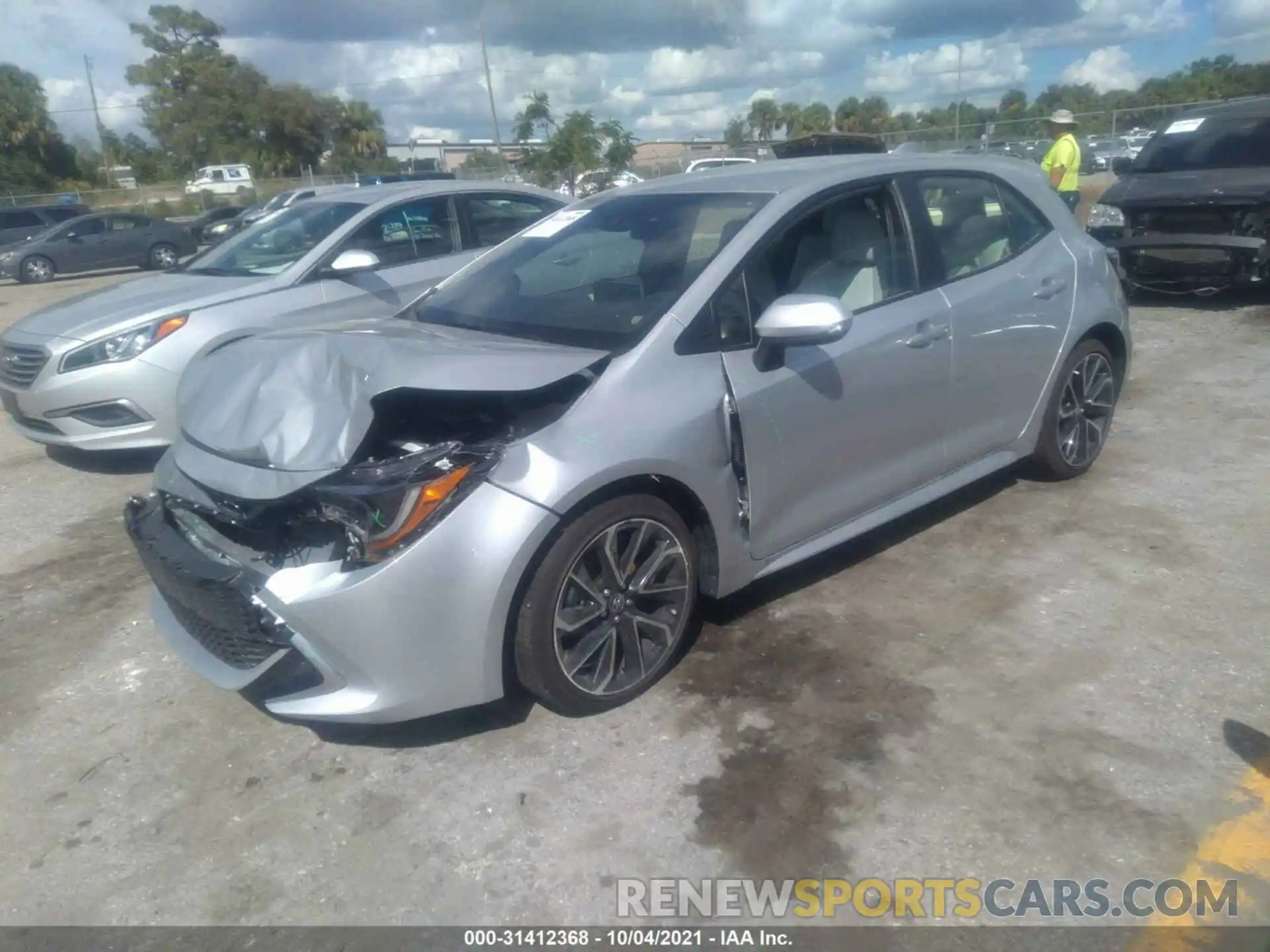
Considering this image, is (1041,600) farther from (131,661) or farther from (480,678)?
(131,661)

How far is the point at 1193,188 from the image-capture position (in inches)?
368

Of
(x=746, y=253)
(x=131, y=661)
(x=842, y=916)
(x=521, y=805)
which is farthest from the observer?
(x=131, y=661)

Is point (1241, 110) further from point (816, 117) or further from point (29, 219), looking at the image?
point (816, 117)

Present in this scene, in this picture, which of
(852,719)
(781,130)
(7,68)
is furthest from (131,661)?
(7,68)

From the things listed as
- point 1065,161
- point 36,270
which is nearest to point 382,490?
point 1065,161

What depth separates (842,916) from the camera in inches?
101

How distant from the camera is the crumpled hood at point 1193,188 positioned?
353 inches

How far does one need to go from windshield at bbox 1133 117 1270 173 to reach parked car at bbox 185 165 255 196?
134 ft

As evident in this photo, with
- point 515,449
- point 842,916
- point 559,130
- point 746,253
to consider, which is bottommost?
point 842,916

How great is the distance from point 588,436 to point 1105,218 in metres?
9.33

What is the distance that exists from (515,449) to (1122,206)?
346 inches

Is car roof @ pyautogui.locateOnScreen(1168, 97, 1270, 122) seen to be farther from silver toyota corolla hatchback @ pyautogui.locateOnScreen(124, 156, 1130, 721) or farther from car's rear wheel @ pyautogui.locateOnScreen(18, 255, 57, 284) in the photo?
car's rear wheel @ pyautogui.locateOnScreen(18, 255, 57, 284)

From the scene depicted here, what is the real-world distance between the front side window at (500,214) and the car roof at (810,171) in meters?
2.73

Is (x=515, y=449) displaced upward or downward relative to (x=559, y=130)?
downward
